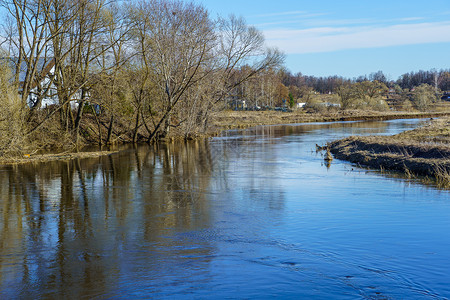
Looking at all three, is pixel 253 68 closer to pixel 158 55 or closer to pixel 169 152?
pixel 158 55

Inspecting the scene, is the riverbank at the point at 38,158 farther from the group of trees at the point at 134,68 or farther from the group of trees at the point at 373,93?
the group of trees at the point at 373,93

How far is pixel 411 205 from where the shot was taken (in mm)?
13273

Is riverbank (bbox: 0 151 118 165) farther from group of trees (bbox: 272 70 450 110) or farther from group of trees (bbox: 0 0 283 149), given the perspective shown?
group of trees (bbox: 272 70 450 110)

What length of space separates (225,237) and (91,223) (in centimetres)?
374

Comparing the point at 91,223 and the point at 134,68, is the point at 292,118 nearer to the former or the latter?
the point at 134,68

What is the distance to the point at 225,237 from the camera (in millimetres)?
10266

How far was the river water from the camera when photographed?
297 inches

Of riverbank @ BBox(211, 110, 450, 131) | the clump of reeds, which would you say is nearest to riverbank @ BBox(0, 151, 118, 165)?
the clump of reeds

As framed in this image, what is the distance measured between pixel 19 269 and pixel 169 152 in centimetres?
2219

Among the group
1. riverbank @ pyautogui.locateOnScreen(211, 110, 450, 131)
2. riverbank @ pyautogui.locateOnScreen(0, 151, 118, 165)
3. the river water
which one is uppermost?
riverbank @ pyautogui.locateOnScreen(211, 110, 450, 131)

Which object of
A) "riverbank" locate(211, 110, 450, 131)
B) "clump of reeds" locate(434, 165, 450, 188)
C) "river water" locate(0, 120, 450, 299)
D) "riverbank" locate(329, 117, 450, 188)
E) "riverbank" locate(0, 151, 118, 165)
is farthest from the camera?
"riverbank" locate(211, 110, 450, 131)

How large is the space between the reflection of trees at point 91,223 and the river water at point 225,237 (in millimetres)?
40

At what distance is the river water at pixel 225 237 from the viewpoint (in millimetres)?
7539

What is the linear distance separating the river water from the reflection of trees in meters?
0.04
